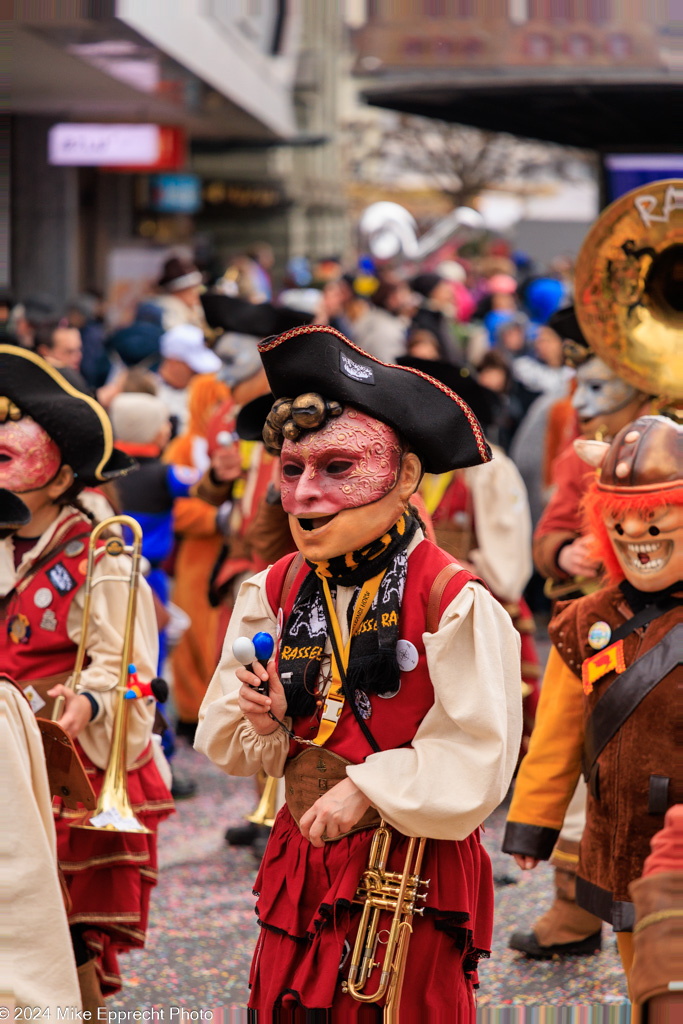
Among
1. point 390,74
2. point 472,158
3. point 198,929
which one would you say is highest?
point 472,158

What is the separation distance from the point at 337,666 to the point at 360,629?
95mm

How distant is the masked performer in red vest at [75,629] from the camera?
12.6 feet

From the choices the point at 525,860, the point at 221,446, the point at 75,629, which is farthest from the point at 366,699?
the point at 221,446

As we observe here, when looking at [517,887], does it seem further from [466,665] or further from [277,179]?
[277,179]

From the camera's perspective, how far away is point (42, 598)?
153 inches

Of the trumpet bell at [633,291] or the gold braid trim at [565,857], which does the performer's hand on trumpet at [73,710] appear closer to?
the gold braid trim at [565,857]

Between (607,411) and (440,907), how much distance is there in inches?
114

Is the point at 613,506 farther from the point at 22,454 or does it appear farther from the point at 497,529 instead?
the point at 497,529

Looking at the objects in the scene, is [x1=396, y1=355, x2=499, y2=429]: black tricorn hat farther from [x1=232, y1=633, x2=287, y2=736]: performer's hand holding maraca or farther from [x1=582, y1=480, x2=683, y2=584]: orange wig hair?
[x1=232, y1=633, x2=287, y2=736]: performer's hand holding maraca

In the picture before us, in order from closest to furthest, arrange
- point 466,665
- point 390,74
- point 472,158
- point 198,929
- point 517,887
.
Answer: point 466,665
point 198,929
point 517,887
point 390,74
point 472,158

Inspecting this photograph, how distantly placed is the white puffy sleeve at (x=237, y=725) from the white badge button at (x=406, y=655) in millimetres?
306

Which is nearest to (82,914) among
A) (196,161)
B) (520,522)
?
(520,522)

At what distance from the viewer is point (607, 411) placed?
17.7 feet

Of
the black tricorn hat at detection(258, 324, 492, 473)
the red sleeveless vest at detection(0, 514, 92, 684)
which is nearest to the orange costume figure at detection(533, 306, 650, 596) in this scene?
the red sleeveless vest at detection(0, 514, 92, 684)
